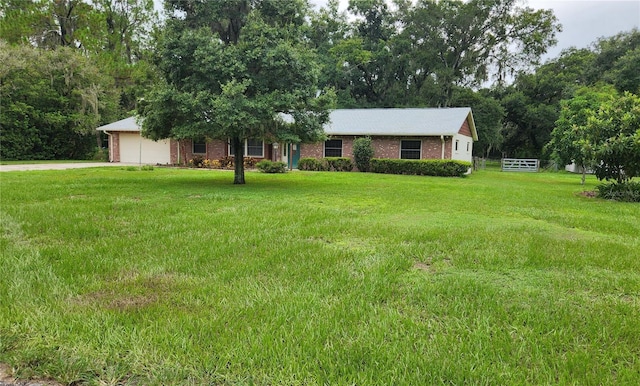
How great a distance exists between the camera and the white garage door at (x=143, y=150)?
2378 centimetres

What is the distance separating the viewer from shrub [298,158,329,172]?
20.2 metres

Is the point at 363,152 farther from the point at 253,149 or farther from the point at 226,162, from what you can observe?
the point at 226,162

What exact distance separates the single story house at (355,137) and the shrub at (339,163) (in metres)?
0.89

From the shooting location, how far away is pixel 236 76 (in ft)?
33.1

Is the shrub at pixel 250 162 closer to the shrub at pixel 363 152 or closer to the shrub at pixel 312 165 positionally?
the shrub at pixel 312 165

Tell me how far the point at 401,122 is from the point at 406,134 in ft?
6.81

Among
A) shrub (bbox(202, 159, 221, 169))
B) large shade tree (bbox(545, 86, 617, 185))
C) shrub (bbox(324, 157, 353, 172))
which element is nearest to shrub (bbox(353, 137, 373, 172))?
shrub (bbox(324, 157, 353, 172))

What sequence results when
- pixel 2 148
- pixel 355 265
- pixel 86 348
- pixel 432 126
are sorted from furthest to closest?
pixel 2 148 < pixel 432 126 < pixel 355 265 < pixel 86 348

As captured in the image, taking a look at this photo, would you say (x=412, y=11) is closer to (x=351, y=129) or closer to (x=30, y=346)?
(x=351, y=129)

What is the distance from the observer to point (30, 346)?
2297 mm

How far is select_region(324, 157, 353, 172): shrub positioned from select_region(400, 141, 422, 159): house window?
2822 mm

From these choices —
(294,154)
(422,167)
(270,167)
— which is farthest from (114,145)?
(422,167)

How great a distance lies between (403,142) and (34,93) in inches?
921

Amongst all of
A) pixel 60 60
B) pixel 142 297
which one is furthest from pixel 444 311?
pixel 60 60
